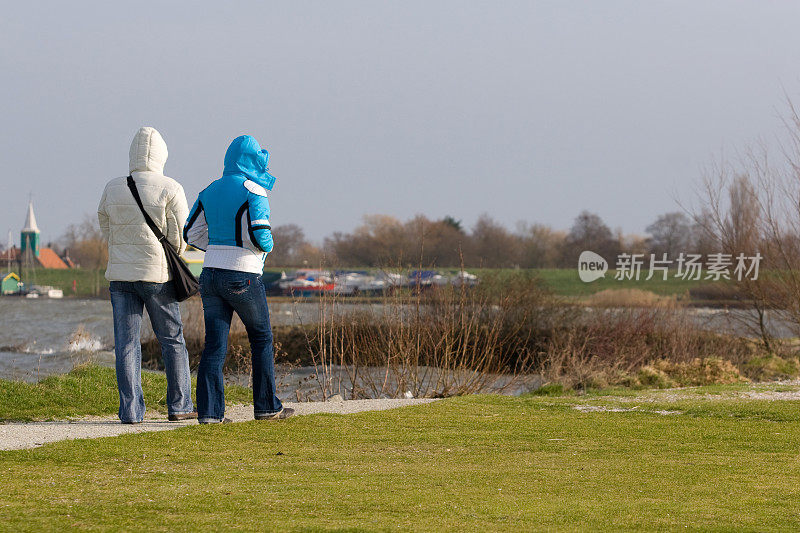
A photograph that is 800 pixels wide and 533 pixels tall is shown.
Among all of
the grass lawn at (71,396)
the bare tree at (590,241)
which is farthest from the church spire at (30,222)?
the grass lawn at (71,396)

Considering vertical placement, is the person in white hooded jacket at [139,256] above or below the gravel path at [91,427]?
above

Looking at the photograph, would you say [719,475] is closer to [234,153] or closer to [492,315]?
[234,153]

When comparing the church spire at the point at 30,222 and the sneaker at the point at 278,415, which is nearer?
the sneaker at the point at 278,415

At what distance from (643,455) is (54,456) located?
4.44 m

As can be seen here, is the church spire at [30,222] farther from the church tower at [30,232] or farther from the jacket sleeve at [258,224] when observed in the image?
the jacket sleeve at [258,224]

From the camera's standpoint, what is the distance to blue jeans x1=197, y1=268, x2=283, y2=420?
7555 millimetres

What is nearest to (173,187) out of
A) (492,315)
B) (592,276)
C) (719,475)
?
(719,475)

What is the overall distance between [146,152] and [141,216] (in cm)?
57

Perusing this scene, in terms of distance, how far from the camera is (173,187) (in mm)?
8172

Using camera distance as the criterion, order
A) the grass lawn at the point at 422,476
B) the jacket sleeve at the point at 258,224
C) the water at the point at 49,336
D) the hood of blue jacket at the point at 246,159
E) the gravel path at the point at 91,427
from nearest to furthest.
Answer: the grass lawn at the point at 422,476 < the gravel path at the point at 91,427 < the jacket sleeve at the point at 258,224 < the hood of blue jacket at the point at 246,159 < the water at the point at 49,336

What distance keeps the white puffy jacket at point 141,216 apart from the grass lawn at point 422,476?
4.85ft

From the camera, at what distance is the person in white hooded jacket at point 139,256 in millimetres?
8008

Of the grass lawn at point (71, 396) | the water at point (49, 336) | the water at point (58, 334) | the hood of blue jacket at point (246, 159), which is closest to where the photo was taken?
the hood of blue jacket at point (246, 159)

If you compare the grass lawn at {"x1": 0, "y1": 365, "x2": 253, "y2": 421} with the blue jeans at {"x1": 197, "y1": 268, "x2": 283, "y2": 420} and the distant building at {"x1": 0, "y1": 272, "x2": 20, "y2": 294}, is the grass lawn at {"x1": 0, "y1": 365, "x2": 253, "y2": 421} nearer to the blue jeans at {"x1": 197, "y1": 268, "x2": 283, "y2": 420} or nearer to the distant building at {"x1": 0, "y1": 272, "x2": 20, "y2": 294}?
the blue jeans at {"x1": 197, "y1": 268, "x2": 283, "y2": 420}
